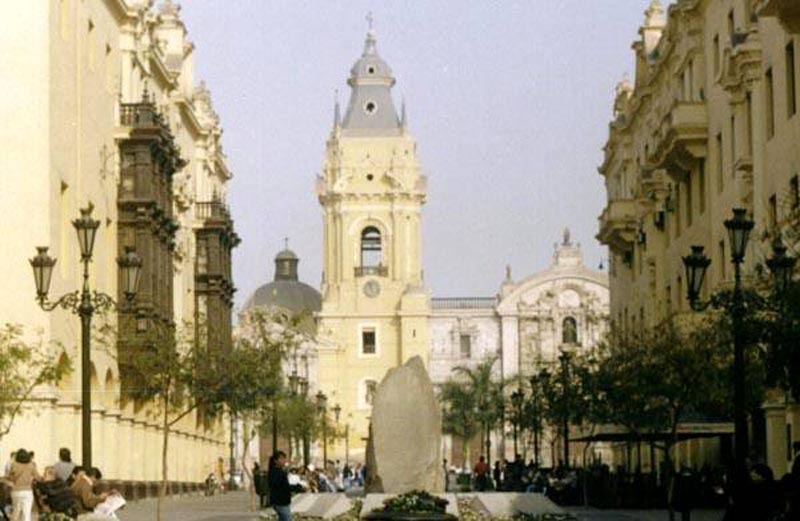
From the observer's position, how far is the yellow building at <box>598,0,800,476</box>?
4369 cm

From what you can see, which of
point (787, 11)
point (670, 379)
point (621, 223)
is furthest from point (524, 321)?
point (787, 11)

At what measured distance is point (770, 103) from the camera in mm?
45281

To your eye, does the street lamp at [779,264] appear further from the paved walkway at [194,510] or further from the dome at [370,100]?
the dome at [370,100]

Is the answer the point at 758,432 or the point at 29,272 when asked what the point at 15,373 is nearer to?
the point at 29,272

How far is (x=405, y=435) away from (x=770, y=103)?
45.9ft

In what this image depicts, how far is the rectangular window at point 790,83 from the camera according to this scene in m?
41.9

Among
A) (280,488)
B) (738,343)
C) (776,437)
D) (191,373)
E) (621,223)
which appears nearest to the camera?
(738,343)

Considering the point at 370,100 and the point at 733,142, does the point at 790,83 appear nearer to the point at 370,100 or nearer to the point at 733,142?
the point at 733,142

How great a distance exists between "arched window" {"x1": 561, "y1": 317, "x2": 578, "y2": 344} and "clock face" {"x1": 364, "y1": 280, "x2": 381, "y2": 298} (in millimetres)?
13647

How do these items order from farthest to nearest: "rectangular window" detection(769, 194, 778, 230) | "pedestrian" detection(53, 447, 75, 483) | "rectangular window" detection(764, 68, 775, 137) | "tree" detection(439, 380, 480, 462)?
1. "tree" detection(439, 380, 480, 462)
2. "rectangular window" detection(764, 68, 775, 137)
3. "rectangular window" detection(769, 194, 778, 230)
4. "pedestrian" detection(53, 447, 75, 483)

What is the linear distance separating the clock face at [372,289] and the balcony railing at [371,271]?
597mm

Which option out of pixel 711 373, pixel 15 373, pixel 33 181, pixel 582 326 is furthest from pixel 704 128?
pixel 582 326

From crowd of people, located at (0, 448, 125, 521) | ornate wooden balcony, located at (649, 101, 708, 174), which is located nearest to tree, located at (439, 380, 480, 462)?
ornate wooden balcony, located at (649, 101, 708, 174)

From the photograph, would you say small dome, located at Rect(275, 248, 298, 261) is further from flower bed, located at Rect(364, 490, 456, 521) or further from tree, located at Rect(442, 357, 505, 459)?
flower bed, located at Rect(364, 490, 456, 521)
